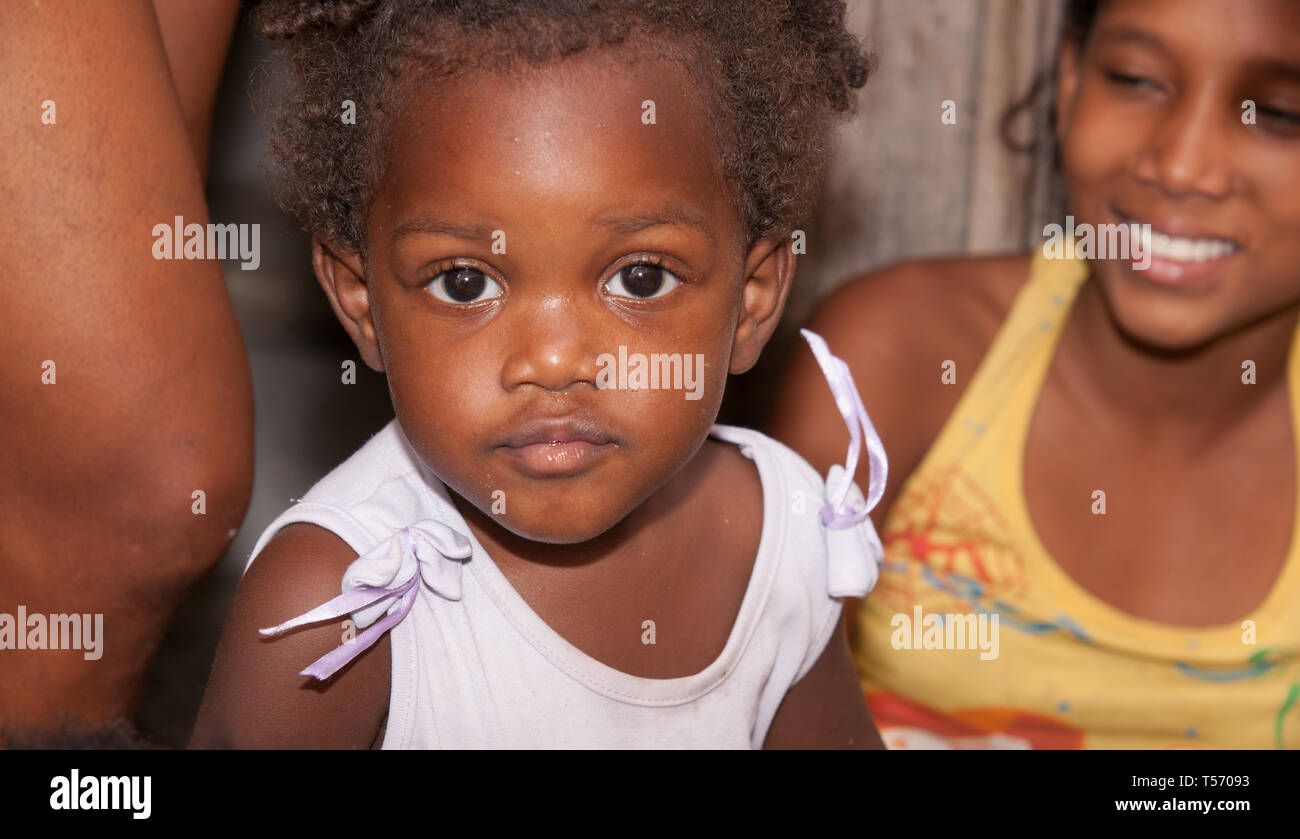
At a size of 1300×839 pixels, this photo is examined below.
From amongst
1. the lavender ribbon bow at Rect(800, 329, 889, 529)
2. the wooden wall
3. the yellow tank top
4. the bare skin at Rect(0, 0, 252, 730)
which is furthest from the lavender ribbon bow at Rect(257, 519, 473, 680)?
the wooden wall

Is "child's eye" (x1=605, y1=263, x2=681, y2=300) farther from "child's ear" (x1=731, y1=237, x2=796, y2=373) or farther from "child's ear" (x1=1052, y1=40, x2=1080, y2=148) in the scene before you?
"child's ear" (x1=1052, y1=40, x2=1080, y2=148)

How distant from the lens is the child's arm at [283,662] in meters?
1.33

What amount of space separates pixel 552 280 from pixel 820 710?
688 millimetres

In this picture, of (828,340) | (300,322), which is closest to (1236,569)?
(828,340)

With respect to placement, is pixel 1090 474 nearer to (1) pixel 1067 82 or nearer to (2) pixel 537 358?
(1) pixel 1067 82

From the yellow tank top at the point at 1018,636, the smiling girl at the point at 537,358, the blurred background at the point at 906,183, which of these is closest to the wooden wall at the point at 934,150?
the blurred background at the point at 906,183

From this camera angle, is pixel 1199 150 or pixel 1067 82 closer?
pixel 1199 150

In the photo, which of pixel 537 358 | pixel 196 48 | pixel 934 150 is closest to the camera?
pixel 537 358

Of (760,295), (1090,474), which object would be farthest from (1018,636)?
(760,295)

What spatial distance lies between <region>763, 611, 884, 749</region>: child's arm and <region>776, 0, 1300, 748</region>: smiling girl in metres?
0.40

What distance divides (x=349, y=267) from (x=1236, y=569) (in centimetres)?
132

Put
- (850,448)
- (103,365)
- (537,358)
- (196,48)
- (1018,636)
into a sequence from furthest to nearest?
1. (1018,636)
2. (196,48)
3. (850,448)
4. (103,365)
5. (537,358)

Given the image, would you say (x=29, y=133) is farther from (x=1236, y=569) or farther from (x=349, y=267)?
(x=1236, y=569)

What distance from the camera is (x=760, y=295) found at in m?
1.52
